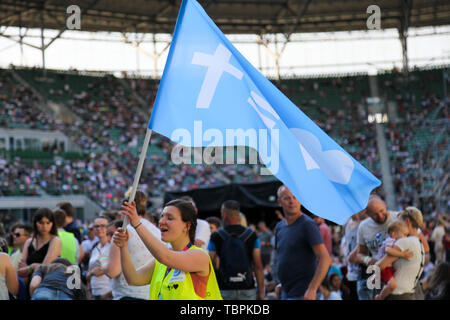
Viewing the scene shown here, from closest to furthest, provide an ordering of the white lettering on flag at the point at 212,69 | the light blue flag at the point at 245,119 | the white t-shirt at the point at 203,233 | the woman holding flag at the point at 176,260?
the woman holding flag at the point at 176,260 < the light blue flag at the point at 245,119 < the white lettering on flag at the point at 212,69 < the white t-shirt at the point at 203,233

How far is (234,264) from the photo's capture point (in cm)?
689

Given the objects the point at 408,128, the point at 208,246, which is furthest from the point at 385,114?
the point at 208,246

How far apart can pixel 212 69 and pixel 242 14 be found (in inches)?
1239

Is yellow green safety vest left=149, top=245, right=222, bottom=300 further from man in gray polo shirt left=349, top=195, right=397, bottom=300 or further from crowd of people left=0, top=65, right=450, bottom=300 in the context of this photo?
man in gray polo shirt left=349, top=195, right=397, bottom=300

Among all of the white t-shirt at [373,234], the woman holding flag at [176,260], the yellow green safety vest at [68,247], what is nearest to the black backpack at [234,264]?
the white t-shirt at [373,234]

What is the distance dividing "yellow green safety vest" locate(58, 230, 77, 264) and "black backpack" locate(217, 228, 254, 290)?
1.56 meters

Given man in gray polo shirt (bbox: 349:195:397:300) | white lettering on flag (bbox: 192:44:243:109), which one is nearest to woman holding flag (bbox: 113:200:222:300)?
white lettering on flag (bbox: 192:44:243:109)

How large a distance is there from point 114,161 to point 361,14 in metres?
15.5

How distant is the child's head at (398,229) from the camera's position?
228 inches

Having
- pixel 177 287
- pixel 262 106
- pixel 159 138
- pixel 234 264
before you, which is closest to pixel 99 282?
pixel 234 264

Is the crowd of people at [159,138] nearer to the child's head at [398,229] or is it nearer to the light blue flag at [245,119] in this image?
the child's head at [398,229]

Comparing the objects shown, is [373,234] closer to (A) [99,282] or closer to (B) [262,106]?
(B) [262,106]

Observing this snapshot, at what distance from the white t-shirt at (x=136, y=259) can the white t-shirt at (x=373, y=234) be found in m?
2.13

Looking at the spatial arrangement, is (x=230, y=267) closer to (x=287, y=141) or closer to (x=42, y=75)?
(x=287, y=141)
